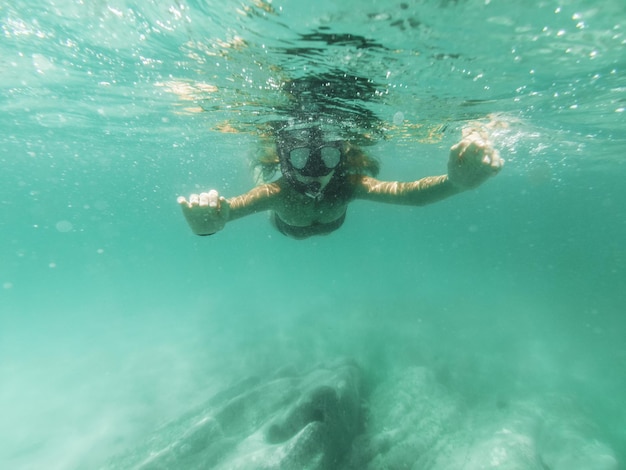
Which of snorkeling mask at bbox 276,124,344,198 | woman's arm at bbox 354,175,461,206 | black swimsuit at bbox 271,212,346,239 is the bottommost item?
black swimsuit at bbox 271,212,346,239

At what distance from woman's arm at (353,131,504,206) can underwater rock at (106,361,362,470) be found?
19.5 feet

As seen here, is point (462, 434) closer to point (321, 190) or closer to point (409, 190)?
point (409, 190)

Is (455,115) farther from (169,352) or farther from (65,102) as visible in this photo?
(169,352)

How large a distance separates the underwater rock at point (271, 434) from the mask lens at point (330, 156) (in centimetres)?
627

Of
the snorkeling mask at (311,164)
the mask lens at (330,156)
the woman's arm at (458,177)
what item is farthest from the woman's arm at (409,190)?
the mask lens at (330,156)

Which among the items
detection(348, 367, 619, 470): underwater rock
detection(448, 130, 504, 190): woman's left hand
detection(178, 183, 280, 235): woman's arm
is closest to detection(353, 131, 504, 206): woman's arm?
detection(448, 130, 504, 190): woman's left hand

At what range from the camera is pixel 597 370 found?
21375 mm

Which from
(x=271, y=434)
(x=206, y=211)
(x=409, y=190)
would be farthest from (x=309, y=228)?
(x=271, y=434)

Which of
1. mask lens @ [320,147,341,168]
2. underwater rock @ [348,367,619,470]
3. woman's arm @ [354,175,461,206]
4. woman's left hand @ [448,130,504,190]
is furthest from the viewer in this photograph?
underwater rock @ [348,367,619,470]

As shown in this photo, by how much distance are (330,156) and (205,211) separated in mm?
2245

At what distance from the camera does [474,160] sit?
3.53m

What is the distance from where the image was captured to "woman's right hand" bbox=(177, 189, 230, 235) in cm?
373

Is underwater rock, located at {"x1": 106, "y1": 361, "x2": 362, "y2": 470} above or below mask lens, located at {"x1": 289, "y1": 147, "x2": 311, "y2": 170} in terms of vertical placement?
below

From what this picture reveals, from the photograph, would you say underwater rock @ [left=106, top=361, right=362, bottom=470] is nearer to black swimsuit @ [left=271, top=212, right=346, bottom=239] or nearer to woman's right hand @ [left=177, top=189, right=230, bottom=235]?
black swimsuit @ [left=271, top=212, right=346, bottom=239]
